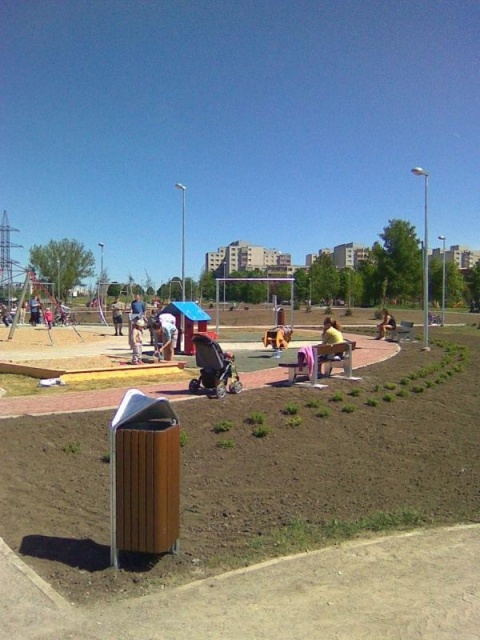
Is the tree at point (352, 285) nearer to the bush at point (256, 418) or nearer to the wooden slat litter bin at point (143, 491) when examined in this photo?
the bush at point (256, 418)

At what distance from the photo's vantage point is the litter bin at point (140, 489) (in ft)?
14.5

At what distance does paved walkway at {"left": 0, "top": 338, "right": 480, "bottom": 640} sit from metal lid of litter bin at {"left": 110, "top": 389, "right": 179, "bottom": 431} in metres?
1.12

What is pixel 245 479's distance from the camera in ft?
22.8

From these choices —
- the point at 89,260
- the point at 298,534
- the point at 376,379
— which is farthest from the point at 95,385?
the point at 89,260

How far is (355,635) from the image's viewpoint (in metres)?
3.47

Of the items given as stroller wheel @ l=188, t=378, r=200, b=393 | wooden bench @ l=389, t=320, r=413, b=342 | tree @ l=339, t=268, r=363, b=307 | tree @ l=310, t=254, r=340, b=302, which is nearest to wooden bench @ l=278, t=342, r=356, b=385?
stroller wheel @ l=188, t=378, r=200, b=393

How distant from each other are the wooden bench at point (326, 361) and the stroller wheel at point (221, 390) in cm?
135

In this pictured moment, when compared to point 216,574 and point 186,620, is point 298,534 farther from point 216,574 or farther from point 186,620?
point 186,620

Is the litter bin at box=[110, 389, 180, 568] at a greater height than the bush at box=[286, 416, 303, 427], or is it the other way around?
the litter bin at box=[110, 389, 180, 568]

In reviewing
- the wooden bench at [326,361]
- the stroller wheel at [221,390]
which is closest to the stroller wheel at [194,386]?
the stroller wheel at [221,390]

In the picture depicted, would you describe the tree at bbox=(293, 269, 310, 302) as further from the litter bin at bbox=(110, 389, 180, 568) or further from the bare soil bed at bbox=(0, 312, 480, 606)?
the litter bin at bbox=(110, 389, 180, 568)

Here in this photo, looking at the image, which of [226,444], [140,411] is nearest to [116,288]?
[226,444]

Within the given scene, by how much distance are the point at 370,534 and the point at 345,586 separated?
3.61 ft

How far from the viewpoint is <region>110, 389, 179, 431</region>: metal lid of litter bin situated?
4.53 meters
